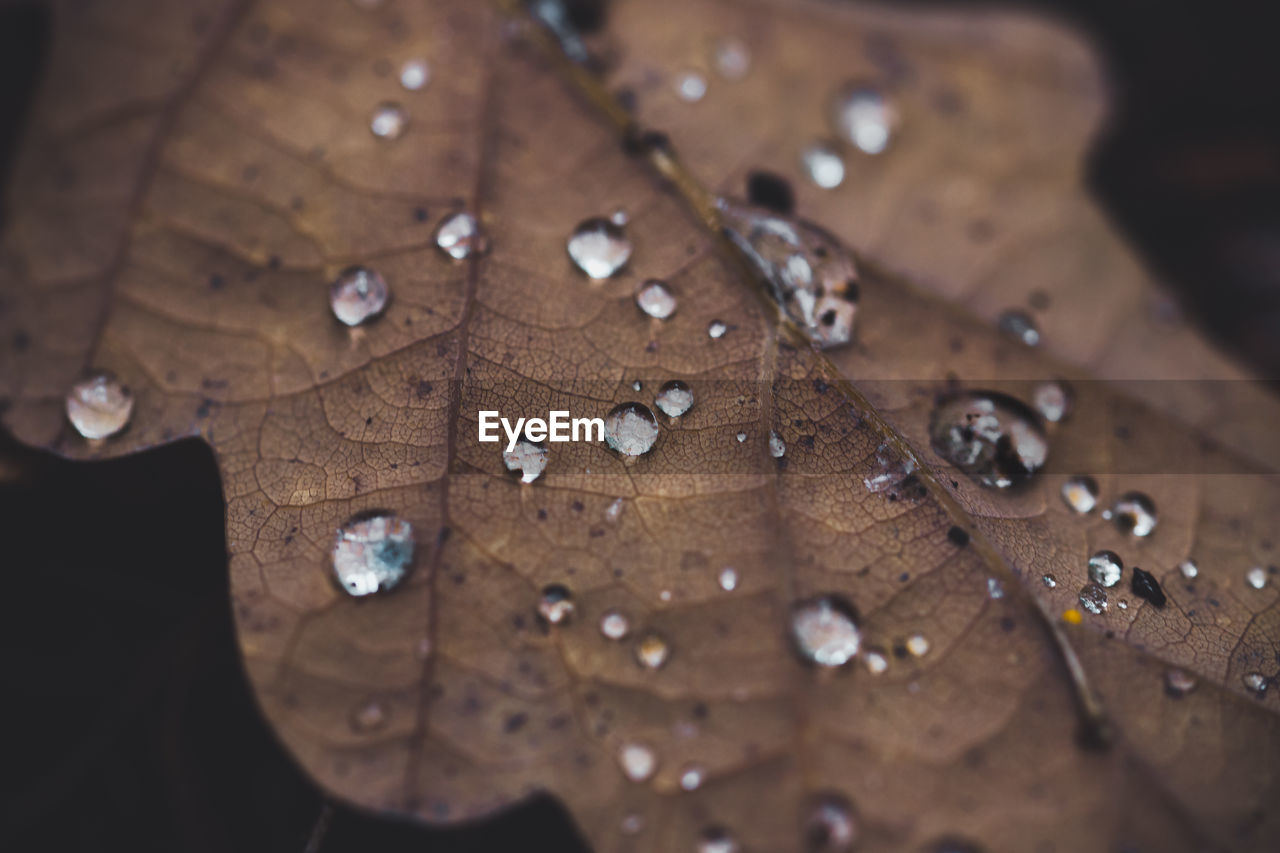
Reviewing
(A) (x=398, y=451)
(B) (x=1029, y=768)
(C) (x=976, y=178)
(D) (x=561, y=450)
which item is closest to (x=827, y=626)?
(B) (x=1029, y=768)

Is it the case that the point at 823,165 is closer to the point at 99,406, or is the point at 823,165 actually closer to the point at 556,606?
the point at 556,606

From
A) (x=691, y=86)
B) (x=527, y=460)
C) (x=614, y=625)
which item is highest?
(x=691, y=86)

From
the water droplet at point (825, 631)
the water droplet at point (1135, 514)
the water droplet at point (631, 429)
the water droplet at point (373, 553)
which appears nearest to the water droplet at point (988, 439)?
the water droplet at point (1135, 514)

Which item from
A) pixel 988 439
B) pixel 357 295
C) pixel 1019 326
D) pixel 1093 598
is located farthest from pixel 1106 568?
pixel 357 295

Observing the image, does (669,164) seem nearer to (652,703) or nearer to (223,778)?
(652,703)

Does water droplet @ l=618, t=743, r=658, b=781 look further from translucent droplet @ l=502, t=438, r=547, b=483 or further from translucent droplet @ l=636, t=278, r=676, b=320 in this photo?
translucent droplet @ l=636, t=278, r=676, b=320

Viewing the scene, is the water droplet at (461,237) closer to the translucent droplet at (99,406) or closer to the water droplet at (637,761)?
the translucent droplet at (99,406)
